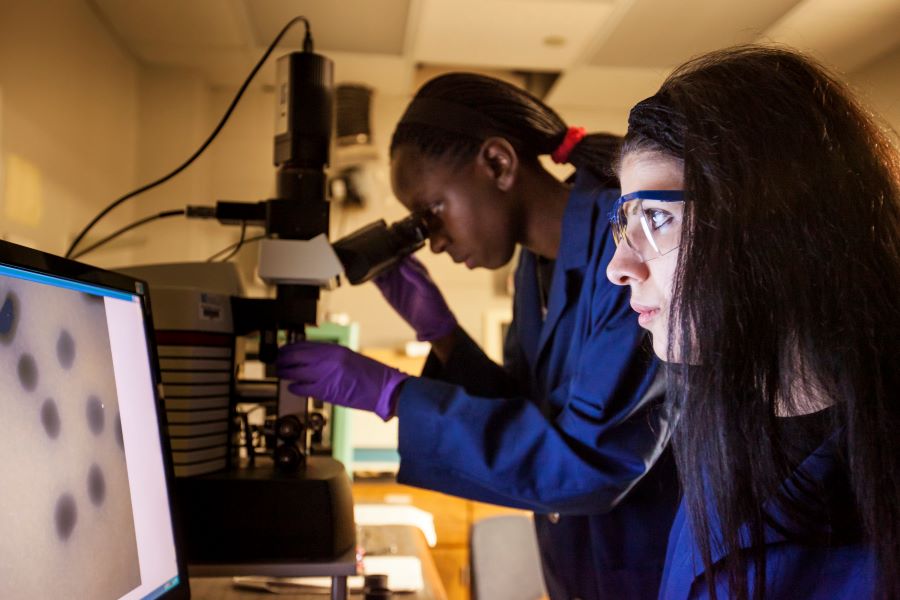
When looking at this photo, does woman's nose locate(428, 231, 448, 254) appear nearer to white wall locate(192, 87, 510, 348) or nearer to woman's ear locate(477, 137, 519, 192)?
woman's ear locate(477, 137, 519, 192)

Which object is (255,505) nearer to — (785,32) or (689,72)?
(689,72)

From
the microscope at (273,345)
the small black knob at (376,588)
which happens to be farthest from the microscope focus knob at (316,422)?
the small black knob at (376,588)

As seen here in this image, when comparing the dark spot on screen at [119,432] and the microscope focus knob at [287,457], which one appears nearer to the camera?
the dark spot on screen at [119,432]

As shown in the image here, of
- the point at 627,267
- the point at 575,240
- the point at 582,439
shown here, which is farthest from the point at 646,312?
the point at 575,240

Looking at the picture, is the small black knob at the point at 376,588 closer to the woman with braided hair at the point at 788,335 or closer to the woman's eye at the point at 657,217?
the woman with braided hair at the point at 788,335

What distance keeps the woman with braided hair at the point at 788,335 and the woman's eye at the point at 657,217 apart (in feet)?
0.11

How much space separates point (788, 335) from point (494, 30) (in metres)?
2.50

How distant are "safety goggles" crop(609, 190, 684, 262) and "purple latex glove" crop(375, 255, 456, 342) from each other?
0.87 meters

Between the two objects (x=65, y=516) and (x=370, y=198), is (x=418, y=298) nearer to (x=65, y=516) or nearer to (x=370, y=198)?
(x=65, y=516)

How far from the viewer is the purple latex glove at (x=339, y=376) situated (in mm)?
1170

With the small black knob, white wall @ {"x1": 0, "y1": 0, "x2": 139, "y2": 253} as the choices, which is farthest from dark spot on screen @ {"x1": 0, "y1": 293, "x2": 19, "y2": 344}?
white wall @ {"x1": 0, "y1": 0, "x2": 139, "y2": 253}

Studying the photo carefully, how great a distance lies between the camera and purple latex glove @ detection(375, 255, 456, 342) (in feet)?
5.39

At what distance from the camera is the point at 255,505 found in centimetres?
100

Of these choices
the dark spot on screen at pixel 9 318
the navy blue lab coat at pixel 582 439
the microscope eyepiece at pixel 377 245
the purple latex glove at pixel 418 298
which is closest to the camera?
the dark spot on screen at pixel 9 318
